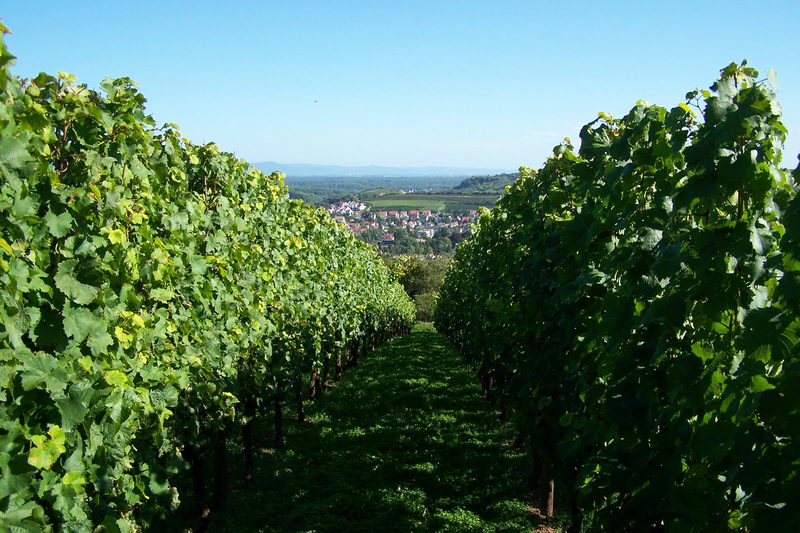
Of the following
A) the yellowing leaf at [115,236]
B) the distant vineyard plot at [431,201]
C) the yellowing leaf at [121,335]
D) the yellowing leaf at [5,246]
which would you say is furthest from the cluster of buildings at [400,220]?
the yellowing leaf at [5,246]

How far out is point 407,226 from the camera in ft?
496

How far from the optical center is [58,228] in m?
3.27

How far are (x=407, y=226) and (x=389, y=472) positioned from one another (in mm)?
142643

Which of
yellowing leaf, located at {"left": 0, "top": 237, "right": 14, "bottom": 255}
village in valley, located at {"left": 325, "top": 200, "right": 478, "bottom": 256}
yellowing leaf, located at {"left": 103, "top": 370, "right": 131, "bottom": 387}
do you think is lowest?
village in valley, located at {"left": 325, "top": 200, "right": 478, "bottom": 256}

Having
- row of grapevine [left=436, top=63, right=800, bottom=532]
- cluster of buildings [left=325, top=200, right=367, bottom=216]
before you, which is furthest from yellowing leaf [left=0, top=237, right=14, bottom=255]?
cluster of buildings [left=325, top=200, right=367, bottom=216]

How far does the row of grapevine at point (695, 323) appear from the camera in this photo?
7.45 ft

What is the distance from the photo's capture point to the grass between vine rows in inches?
290

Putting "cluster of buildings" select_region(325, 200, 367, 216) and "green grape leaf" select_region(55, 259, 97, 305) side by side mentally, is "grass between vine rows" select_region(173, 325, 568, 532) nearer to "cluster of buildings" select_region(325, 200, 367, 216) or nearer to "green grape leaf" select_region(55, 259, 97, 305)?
"green grape leaf" select_region(55, 259, 97, 305)

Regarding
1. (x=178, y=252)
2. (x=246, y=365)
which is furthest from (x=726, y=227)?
(x=246, y=365)

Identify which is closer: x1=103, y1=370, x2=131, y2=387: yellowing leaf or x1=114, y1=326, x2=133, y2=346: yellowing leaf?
x1=103, y1=370, x2=131, y2=387: yellowing leaf

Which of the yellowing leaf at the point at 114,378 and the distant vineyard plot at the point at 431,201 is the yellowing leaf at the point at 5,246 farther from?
the distant vineyard plot at the point at 431,201

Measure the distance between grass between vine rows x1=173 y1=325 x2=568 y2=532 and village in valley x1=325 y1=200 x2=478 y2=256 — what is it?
97.3 metres

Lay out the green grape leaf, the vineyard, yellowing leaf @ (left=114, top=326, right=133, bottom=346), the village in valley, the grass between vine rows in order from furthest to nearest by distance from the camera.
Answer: the village in valley < the grass between vine rows < yellowing leaf @ (left=114, top=326, right=133, bottom=346) < the green grape leaf < the vineyard

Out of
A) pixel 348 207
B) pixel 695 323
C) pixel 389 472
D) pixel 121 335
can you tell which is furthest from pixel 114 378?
pixel 348 207
